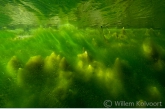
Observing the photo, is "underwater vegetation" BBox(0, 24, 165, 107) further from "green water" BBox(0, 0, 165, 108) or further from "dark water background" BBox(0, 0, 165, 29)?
"dark water background" BBox(0, 0, 165, 29)

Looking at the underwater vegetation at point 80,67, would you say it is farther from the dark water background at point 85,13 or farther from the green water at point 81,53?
the dark water background at point 85,13

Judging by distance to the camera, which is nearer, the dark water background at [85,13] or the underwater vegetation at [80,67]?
the underwater vegetation at [80,67]

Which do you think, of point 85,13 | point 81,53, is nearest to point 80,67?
point 81,53

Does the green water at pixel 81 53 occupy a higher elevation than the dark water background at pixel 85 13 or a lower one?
lower

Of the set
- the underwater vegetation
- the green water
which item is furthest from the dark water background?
the underwater vegetation

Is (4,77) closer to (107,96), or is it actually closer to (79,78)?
(79,78)

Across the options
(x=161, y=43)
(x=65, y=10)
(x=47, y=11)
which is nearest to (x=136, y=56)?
(x=161, y=43)

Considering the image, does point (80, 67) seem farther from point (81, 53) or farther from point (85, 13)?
point (85, 13)

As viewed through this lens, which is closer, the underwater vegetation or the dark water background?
the underwater vegetation

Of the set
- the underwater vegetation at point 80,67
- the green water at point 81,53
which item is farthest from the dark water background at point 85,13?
the underwater vegetation at point 80,67
